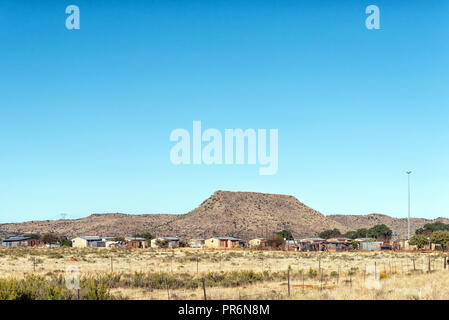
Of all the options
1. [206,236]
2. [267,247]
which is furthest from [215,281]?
[206,236]

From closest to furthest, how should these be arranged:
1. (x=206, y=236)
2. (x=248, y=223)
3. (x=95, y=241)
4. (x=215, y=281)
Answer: (x=215, y=281) → (x=95, y=241) → (x=206, y=236) → (x=248, y=223)

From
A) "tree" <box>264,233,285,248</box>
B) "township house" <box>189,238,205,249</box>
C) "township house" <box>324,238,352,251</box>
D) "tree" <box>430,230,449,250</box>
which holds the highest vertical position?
"tree" <box>430,230,449,250</box>

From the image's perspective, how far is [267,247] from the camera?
4102 inches

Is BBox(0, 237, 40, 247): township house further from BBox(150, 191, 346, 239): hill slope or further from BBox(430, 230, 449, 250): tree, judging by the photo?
BBox(430, 230, 449, 250): tree

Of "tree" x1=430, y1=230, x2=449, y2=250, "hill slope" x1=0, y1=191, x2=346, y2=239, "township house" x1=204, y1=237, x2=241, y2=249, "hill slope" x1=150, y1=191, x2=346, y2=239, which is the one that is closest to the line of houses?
"township house" x1=204, y1=237, x2=241, y2=249

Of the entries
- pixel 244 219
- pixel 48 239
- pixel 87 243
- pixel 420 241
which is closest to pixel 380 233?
pixel 420 241

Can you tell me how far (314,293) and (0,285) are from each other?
14.8m

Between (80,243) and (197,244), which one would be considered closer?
(80,243)

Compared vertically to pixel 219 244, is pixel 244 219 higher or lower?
higher

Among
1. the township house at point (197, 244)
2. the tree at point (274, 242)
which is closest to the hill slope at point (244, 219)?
the township house at point (197, 244)

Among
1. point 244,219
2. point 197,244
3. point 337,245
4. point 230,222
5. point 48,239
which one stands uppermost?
A: point 244,219

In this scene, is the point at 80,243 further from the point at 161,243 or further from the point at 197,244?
the point at 197,244
